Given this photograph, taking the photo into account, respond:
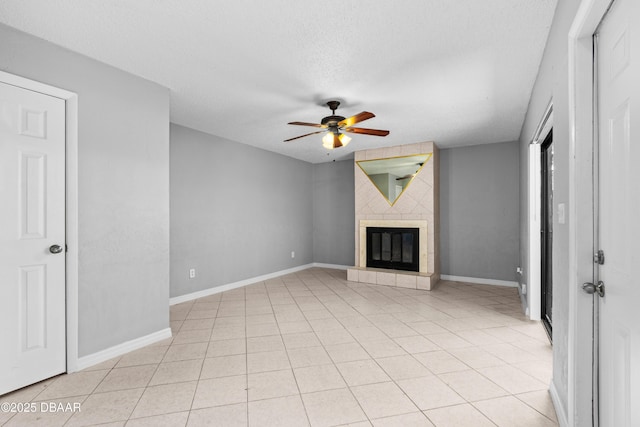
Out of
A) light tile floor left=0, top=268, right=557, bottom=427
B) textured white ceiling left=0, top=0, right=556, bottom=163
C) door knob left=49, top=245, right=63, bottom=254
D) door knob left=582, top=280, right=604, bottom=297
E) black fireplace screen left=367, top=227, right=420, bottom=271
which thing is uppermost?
textured white ceiling left=0, top=0, right=556, bottom=163

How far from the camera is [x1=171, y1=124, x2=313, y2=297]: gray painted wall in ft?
14.3

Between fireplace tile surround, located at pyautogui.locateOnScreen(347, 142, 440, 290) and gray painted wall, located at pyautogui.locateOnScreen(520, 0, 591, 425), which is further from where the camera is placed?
fireplace tile surround, located at pyautogui.locateOnScreen(347, 142, 440, 290)

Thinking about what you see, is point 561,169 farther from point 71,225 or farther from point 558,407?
point 71,225

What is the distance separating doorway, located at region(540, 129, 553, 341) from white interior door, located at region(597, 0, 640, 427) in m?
2.24

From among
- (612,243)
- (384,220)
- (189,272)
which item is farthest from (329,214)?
(612,243)

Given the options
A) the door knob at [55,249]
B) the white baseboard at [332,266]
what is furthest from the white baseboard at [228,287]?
the door knob at [55,249]

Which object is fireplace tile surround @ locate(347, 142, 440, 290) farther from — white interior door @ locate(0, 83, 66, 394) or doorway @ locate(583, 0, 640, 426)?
white interior door @ locate(0, 83, 66, 394)

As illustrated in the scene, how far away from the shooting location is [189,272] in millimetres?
4410

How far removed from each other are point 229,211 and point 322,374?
134 inches

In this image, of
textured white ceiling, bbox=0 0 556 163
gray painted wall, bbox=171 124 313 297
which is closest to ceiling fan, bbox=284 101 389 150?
textured white ceiling, bbox=0 0 556 163

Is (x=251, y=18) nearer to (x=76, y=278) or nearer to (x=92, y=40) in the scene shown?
(x=92, y=40)

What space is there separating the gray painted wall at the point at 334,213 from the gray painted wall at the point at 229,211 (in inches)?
15.8

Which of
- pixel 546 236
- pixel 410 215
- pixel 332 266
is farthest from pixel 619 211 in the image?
pixel 332 266

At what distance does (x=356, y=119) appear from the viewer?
10.1ft
